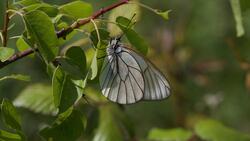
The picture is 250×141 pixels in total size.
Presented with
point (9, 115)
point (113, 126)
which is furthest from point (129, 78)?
point (113, 126)

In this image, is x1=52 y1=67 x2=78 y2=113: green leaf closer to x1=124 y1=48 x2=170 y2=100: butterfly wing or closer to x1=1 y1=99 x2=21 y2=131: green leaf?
x1=1 y1=99 x2=21 y2=131: green leaf

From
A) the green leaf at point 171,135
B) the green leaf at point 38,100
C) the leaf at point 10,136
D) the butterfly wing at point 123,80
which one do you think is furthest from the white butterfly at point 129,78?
the green leaf at point 171,135

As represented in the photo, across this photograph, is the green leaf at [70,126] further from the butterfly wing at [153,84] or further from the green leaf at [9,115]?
the butterfly wing at [153,84]

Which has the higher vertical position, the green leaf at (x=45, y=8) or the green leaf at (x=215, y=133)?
the green leaf at (x=45, y=8)

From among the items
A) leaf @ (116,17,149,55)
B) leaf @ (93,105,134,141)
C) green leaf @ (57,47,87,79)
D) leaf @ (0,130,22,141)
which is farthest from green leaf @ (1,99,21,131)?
leaf @ (93,105,134,141)

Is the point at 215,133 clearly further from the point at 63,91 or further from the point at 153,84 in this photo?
the point at 63,91

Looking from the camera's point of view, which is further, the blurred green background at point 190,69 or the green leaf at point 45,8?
the blurred green background at point 190,69

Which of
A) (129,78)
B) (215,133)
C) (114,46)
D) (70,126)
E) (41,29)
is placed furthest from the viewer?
(215,133)
